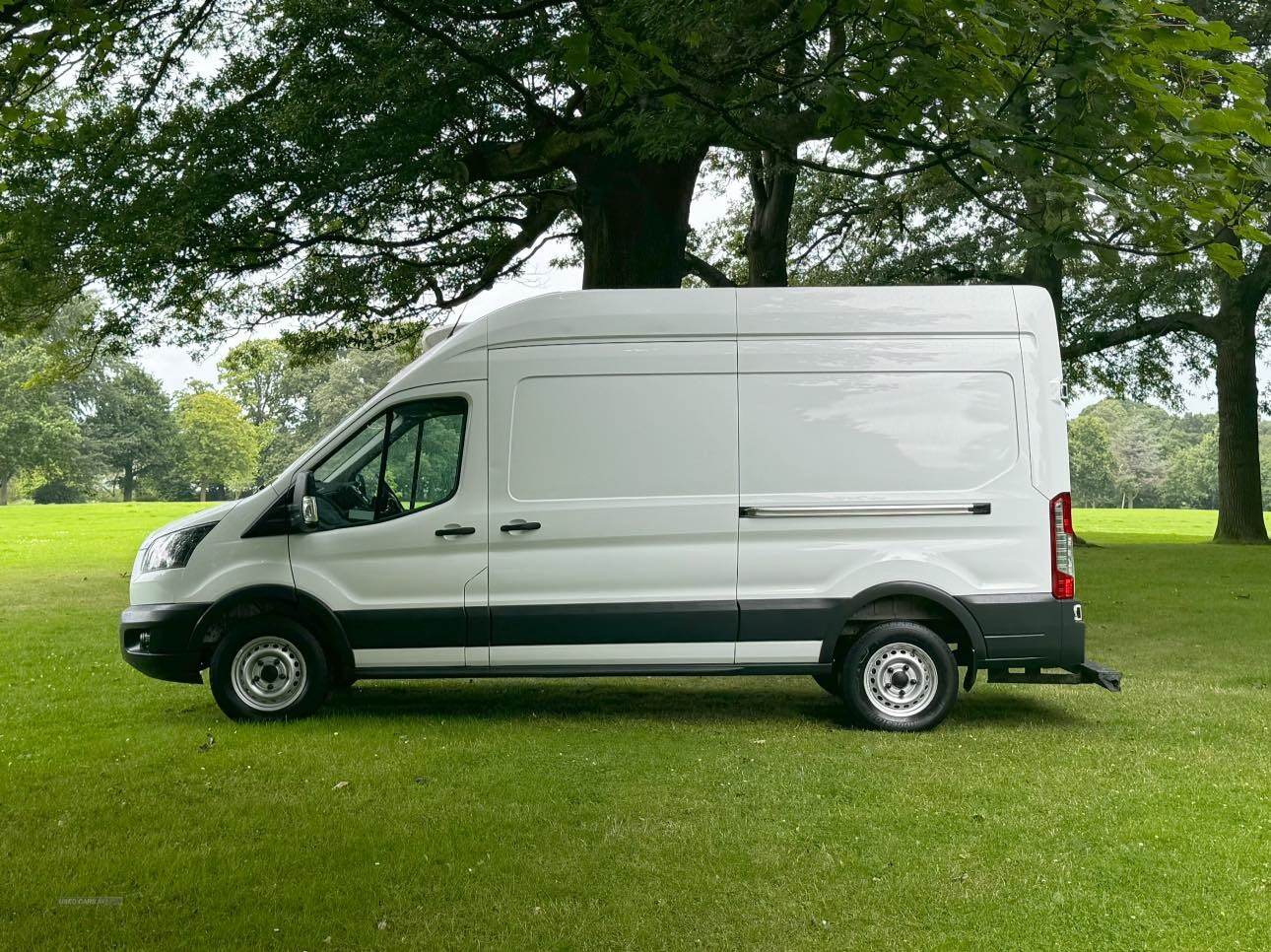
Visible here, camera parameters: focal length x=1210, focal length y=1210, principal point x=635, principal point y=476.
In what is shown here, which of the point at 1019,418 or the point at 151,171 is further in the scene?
the point at 151,171

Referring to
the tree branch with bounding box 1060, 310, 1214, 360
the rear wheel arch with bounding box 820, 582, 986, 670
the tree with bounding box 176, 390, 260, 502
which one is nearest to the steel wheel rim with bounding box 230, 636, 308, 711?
the rear wheel arch with bounding box 820, 582, 986, 670

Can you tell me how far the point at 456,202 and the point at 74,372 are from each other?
6506mm

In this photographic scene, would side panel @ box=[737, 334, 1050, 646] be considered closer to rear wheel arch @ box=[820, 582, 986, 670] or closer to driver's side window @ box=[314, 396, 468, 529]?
rear wheel arch @ box=[820, 582, 986, 670]

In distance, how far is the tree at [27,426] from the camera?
6788cm

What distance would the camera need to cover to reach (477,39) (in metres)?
12.3

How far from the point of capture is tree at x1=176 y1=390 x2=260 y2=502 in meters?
80.6

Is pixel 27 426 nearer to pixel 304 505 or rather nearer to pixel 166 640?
pixel 166 640

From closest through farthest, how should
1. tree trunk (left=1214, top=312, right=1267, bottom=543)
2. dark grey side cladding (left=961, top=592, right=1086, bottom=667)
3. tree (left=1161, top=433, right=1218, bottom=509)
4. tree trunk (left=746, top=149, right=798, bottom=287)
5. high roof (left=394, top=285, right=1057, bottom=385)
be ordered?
1. dark grey side cladding (left=961, top=592, right=1086, bottom=667)
2. high roof (left=394, top=285, right=1057, bottom=385)
3. tree trunk (left=746, top=149, right=798, bottom=287)
4. tree trunk (left=1214, top=312, right=1267, bottom=543)
5. tree (left=1161, top=433, right=1218, bottom=509)

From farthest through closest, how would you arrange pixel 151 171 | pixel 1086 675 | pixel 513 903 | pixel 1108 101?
pixel 151 171 < pixel 1086 675 < pixel 1108 101 < pixel 513 903

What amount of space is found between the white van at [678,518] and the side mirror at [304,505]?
1cm

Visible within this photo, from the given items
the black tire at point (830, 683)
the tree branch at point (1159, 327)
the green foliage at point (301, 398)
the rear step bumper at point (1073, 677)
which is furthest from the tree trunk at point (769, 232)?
the green foliage at point (301, 398)

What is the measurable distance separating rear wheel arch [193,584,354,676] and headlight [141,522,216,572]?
0.42 metres

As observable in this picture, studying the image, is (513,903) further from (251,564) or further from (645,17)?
(645,17)

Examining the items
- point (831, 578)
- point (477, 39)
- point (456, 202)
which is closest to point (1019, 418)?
point (831, 578)
